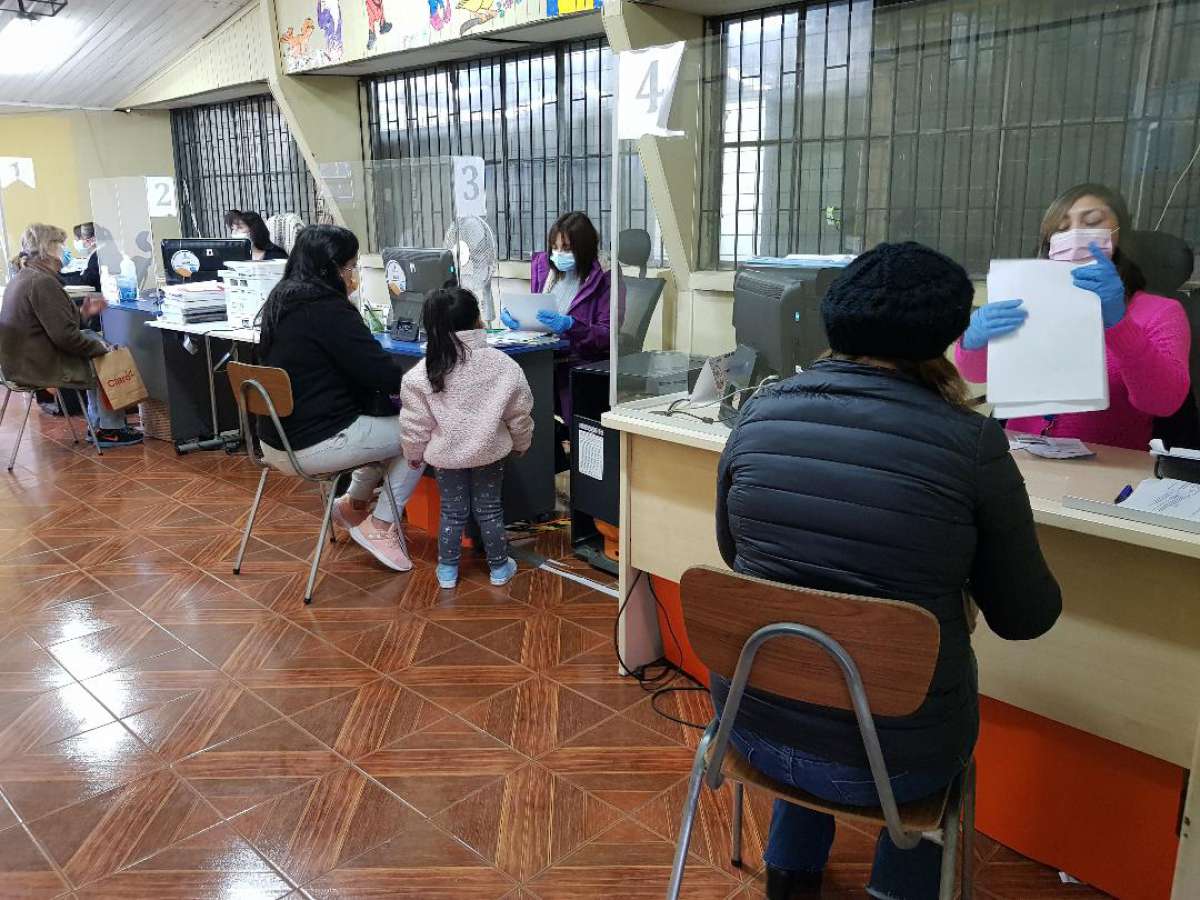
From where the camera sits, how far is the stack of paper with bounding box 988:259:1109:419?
1.73m

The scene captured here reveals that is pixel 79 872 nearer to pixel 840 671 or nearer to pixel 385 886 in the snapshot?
pixel 385 886

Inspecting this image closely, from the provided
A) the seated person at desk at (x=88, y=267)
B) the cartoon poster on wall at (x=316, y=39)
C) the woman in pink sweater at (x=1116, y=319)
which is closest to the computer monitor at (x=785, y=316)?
the woman in pink sweater at (x=1116, y=319)

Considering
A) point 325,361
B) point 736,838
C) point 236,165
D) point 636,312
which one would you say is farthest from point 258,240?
point 736,838

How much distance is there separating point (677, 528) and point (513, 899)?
0.97 metres

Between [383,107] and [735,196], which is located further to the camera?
[383,107]

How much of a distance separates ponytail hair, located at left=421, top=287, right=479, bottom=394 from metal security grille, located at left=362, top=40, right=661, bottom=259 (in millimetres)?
1839

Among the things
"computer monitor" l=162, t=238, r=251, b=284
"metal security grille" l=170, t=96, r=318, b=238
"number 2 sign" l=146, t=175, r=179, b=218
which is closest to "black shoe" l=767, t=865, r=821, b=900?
"computer monitor" l=162, t=238, r=251, b=284

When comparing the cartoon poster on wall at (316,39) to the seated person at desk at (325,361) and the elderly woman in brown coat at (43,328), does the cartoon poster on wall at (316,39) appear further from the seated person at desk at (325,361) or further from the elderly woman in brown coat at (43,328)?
the seated person at desk at (325,361)

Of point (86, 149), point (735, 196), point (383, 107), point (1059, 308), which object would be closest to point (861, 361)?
point (1059, 308)

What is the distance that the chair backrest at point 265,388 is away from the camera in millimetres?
3053

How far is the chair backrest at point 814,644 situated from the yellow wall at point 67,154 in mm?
8793

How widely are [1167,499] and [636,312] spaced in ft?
5.52

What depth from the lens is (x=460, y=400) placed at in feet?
10.2

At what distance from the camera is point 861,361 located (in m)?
1.31
